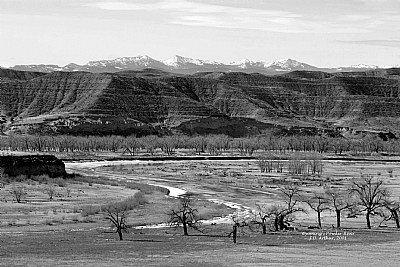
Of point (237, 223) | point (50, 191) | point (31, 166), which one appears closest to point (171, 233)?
point (237, 223)

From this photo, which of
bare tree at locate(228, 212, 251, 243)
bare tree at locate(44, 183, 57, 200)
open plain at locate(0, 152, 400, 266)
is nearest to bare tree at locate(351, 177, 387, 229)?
open plain at locate(0, 152, 400, 266)

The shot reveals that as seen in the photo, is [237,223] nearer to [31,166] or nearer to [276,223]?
[276,223]

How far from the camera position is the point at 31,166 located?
110188 mm

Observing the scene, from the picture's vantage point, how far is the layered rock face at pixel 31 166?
107 m

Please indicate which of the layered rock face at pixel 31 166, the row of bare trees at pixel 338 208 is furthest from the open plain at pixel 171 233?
the layered rock face at pixel 31 166

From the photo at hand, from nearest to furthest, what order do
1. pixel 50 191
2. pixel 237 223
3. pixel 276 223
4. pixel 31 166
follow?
pixel 237 223 < pixel 276 223 < pixel 50 191 < pixel 31 166

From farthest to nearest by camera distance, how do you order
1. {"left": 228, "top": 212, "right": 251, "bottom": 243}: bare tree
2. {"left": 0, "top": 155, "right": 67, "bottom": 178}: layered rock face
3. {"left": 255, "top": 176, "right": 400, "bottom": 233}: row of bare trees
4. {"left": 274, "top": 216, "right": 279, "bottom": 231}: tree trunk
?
{"left": 0, "top": 155, "right": 67, "bottom": 178}: layered rock face
{"left": 255, "top": 176, "right": 400, "bottom": 233}: row of bare trees
{"left": 274, "top": 216, "right": 279, "bottom": 231}: tree trunk
{"left": 228, "top": 212, "right": 251, "bottom": 243}: bare tree

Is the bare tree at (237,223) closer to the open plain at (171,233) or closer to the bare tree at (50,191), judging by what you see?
the open plain at (171,233)

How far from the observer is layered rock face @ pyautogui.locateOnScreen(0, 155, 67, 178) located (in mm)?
107062

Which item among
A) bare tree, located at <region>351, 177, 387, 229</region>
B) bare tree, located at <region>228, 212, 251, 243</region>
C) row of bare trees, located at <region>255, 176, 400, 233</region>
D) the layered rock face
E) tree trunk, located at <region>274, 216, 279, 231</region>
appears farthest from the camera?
the layered rock face

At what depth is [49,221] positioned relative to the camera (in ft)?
212

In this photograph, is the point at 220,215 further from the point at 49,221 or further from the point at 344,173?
the point at 344,173

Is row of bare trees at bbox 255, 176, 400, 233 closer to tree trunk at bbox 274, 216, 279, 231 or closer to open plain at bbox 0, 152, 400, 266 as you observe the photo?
tree trunk at bbox 274, 216, 279, 231

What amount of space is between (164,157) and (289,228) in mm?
121939
